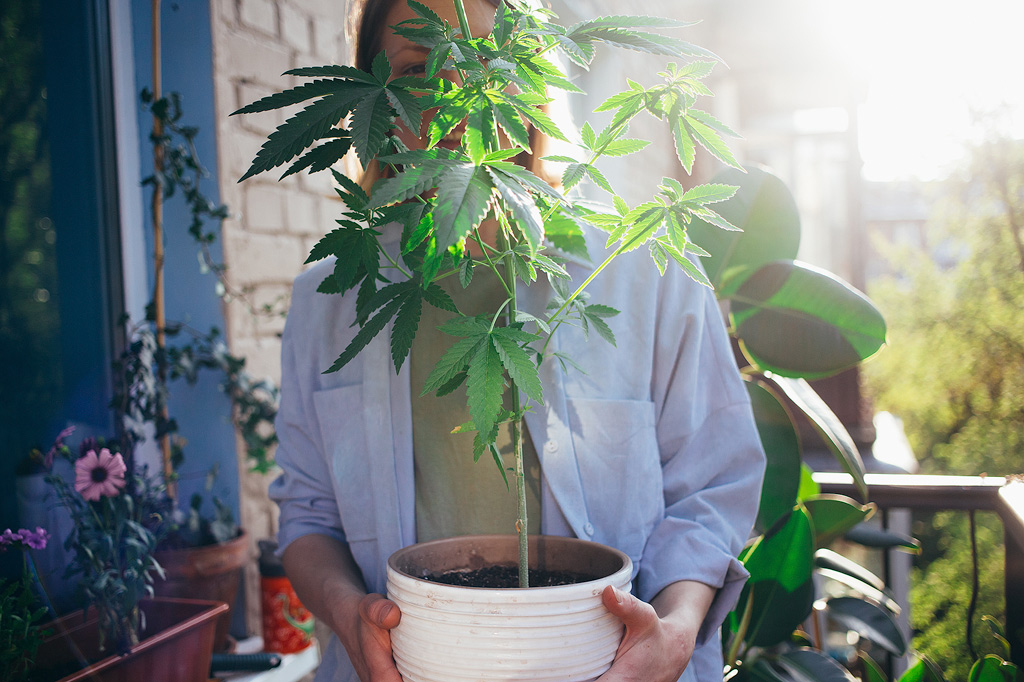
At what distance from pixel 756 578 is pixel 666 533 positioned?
1.78 feet

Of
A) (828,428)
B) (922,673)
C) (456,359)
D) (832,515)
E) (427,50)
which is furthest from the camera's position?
(832,515)

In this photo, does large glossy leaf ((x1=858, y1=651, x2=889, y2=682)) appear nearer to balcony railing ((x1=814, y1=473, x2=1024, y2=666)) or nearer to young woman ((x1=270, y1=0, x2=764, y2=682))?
balcony railing ((x1=814, y1=473, x2=1024, y2=666))

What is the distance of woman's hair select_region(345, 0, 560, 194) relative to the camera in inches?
34.9

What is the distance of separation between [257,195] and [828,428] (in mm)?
1364

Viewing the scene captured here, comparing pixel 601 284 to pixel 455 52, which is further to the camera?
pixel 601 284

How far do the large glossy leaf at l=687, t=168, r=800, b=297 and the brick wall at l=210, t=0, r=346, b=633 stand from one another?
0.91 metres

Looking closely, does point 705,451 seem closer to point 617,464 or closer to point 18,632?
point 617,464

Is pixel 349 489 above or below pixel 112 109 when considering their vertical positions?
below

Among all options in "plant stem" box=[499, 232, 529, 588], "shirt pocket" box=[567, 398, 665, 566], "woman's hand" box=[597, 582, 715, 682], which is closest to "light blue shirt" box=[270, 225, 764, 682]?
"shirt pocket" box=[567, 398, 665, 566]

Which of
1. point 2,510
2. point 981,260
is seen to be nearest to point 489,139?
point 2,510

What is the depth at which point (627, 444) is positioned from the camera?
87 cm

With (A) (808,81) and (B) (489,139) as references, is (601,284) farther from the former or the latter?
(A) (808,81)

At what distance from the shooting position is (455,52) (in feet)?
1.52

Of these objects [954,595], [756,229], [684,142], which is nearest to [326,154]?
[684,142]
